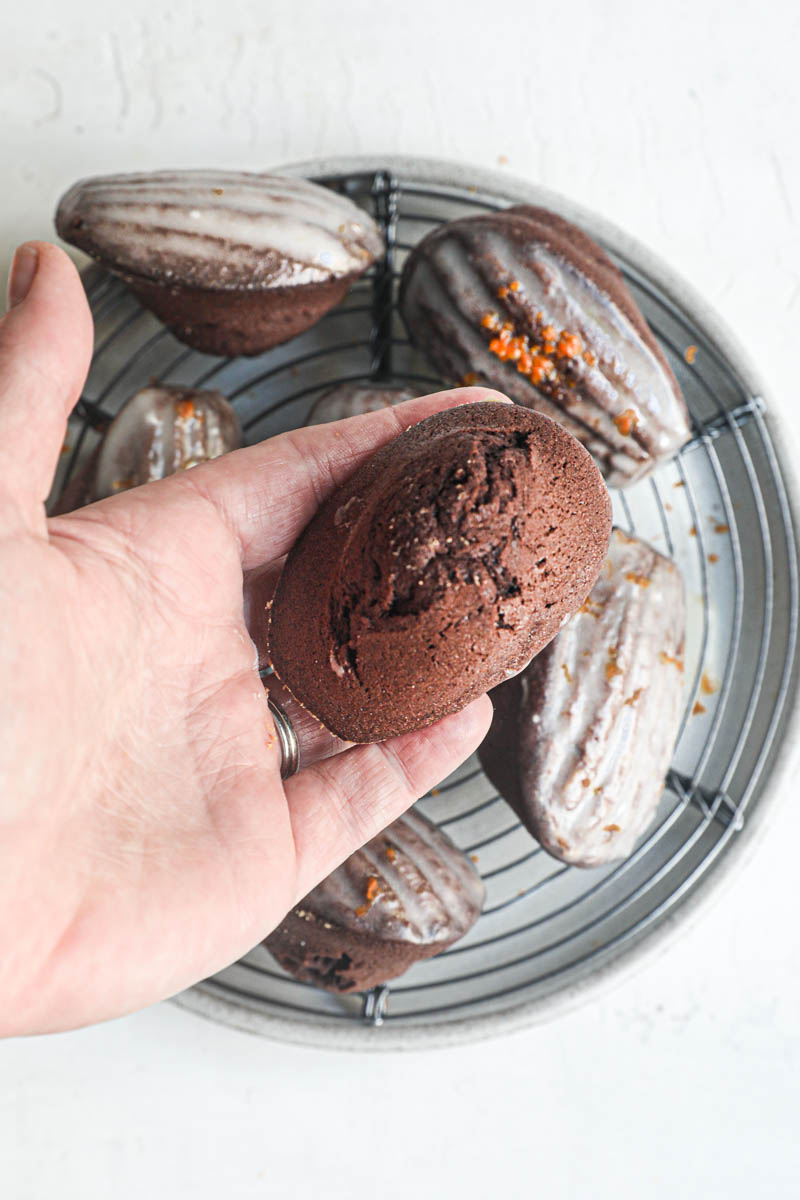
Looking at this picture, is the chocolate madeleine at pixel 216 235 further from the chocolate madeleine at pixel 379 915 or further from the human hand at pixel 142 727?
the chocolate madeleine at pixel 379 915

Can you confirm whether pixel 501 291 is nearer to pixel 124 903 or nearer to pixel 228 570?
pixel 228 570

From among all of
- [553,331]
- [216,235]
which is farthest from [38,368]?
[553,331]

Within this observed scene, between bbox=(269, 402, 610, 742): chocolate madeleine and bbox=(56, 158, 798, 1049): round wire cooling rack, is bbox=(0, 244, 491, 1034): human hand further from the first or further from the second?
bbox=(56, 158, 798, 1049): round wire cooling rack

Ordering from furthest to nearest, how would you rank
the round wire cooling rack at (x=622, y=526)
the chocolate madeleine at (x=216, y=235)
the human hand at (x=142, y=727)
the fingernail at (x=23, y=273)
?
the round wire cooling rack at (x=622, y=526), the chocolate madeleine at (x=216, y=235), the fingernail at (x=23, y=273), the human hand at (x=142, y=727)

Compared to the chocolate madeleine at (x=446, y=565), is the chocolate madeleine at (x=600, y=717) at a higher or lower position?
lower

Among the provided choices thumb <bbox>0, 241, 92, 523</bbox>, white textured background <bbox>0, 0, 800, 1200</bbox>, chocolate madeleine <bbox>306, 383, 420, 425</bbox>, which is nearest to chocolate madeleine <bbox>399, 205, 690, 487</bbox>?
chocolate madeleine <bbox>306, 383, 420, 425</bbox>

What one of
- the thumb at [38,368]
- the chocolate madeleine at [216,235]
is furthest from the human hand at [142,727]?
the chocolate madeleine at [216,235]
